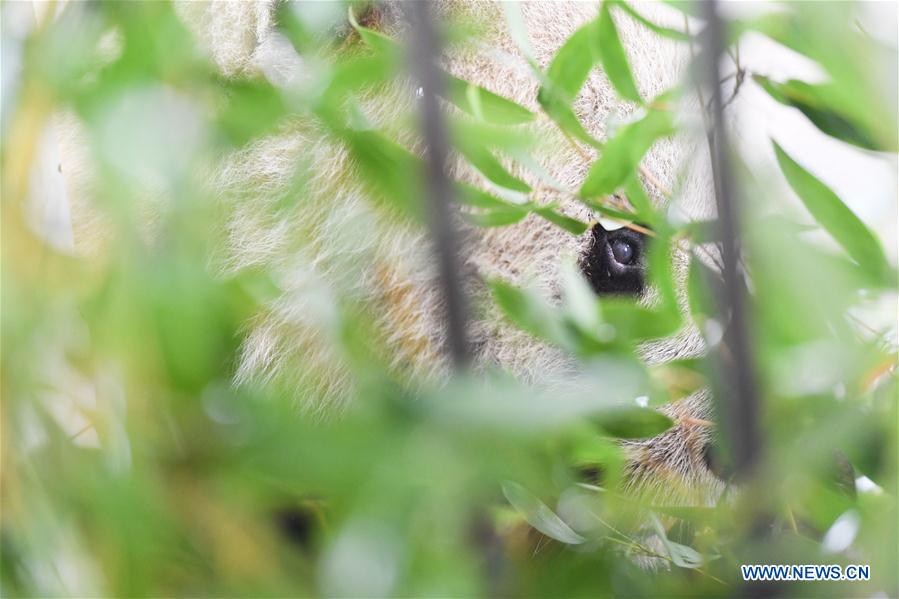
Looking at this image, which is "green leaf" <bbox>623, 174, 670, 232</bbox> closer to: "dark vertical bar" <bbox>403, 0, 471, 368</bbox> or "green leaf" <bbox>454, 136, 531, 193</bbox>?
"green leaf" <bbox>454, 136, 531, 193</bbox>

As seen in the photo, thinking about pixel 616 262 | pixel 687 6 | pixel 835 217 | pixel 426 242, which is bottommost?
pixel 616 262

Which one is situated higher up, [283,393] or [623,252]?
[283,393]

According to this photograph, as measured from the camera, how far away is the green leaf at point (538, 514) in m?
0.46

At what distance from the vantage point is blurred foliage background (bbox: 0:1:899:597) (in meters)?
0.30

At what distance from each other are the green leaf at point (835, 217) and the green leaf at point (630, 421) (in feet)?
0.47

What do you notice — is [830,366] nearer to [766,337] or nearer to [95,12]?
[766,337]

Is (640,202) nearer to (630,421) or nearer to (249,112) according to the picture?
(630,421)

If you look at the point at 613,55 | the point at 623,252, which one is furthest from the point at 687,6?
the point at 623,252

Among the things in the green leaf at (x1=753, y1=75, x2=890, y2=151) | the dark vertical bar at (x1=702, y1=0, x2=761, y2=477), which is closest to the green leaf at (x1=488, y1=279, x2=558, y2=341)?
the dark vertical bar at (x1=702, y1=0, x2=761, y2=477)

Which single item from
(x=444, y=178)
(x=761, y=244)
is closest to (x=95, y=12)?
(x=444, y=178)

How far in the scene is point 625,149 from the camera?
0.47m

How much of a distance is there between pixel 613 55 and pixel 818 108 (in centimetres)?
13

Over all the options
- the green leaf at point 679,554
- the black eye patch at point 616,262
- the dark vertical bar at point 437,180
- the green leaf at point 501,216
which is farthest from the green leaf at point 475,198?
the black eye patch at point 616,262

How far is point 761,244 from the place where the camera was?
43 centimetres
